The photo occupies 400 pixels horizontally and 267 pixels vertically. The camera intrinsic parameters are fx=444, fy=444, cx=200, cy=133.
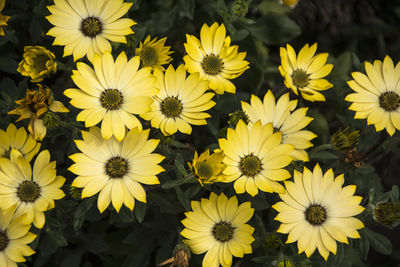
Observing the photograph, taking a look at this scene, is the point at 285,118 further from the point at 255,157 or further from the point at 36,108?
the point at 36,108

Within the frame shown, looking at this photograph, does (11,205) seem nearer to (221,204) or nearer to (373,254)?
(221,204)

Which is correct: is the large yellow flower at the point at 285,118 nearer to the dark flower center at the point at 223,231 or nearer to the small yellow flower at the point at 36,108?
the dark flower center at the point at 223,231

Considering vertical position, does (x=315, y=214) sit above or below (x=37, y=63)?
below

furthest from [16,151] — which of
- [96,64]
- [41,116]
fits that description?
[96,64]

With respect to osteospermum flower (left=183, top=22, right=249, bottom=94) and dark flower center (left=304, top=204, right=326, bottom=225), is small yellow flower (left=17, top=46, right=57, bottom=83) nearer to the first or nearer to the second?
osteospermum flower (left=183, top=22, right=249, bottom=94)

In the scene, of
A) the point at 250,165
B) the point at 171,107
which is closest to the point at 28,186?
the point at 171,107

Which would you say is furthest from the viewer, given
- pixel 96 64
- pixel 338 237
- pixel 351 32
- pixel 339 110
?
pixel 351 32

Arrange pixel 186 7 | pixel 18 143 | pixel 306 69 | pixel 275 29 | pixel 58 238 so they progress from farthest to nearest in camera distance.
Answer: pixel 275 29
pixel 186 7
pixel 306 69
pixel 58 238
pixel 18 143
